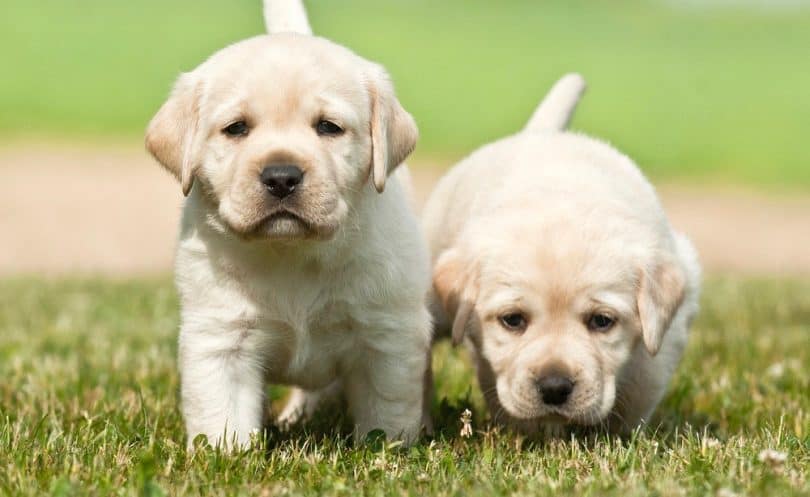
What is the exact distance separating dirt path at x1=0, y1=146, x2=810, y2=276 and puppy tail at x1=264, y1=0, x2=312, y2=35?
9.30 metres

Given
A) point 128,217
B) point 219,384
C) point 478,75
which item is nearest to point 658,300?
point 219,384

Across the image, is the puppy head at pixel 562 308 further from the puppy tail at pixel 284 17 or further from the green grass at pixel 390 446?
the puppy tail at pixel 284 17

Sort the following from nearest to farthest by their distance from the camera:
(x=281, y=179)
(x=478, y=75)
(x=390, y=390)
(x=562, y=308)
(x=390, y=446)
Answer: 1. (x=281, y=179)
2. (x=390, y=446)
3. (x=390, y=390)
4. (x=562, y=308)
5. (x=478, y=75)

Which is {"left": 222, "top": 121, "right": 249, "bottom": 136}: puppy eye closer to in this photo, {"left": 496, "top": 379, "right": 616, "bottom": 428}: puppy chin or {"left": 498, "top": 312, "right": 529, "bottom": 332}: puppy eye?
{"left": 498, "top": 312, "right": 529, "bottom": 332}: puppy eye

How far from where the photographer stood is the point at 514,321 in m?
4.44

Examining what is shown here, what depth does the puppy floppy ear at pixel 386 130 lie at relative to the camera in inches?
160

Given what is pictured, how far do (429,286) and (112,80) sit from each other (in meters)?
21.2

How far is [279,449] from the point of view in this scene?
13.1 feet

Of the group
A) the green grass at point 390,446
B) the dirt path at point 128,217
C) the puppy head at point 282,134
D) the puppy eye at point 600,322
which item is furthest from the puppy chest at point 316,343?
the dirt path at point 128,217

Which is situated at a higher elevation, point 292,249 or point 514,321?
point 292,249

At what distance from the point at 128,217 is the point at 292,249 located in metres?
14.3

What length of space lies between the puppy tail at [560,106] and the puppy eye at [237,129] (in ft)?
8.08

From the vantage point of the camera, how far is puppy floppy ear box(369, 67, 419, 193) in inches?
160

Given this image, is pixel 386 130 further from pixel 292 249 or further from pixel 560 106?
pixel 560 106
